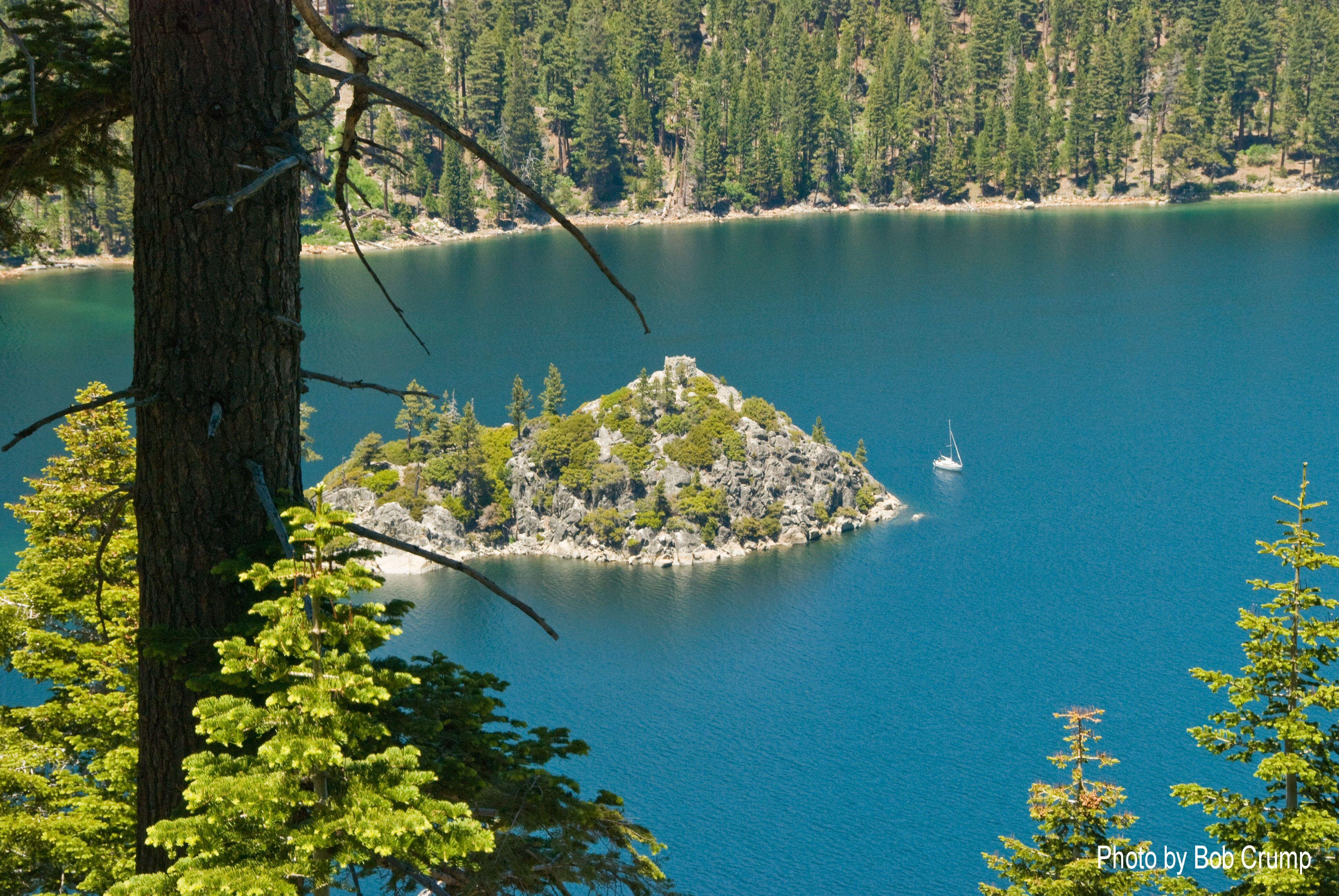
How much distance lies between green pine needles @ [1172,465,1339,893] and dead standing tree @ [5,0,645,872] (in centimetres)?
1066

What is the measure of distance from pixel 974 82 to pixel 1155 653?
121347 millimetres

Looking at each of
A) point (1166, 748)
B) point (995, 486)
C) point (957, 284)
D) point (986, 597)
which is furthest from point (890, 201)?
point (1166, 748)

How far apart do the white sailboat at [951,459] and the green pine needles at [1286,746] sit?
1562 inches

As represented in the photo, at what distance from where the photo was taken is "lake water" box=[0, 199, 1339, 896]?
29.8m

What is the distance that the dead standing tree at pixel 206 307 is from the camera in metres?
3.38

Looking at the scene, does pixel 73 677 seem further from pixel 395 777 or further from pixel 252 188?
pixel 252 188

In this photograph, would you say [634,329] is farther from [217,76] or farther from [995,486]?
[217,76]

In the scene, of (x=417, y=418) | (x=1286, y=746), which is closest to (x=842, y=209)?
(x=417, y=418)

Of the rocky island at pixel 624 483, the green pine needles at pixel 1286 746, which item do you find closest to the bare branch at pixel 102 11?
the green pine needles at pixel 1286 746

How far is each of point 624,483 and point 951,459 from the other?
15350 mm

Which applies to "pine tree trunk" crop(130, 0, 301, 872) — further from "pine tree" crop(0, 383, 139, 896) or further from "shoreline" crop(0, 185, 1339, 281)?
"shoreline" crop(0, 185, 1339, 281)

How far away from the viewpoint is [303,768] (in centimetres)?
326

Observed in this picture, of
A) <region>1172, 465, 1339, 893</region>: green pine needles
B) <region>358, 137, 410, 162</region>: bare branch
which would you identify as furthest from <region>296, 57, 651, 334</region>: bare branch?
<region>1172, 465, 1339, 893</region>: green pine needles

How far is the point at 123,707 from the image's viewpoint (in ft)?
38.7
